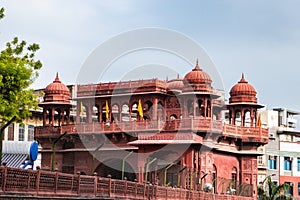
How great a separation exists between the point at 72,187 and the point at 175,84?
25332 mm

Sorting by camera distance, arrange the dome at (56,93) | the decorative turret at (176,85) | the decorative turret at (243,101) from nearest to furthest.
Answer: the decorative turret at (176,85)
the decorative turret at (243,101)
the dome at (56,93)

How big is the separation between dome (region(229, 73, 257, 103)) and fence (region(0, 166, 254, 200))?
16392 mm

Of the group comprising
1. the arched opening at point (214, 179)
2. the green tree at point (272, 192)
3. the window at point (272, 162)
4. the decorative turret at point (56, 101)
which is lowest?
the green tree at point (272, 192)

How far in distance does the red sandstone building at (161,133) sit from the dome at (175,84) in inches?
2.8

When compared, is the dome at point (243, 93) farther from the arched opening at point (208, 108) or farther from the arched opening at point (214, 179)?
the arched opening at point (214, 179)

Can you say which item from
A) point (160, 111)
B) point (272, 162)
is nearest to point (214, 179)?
point (160, 111)

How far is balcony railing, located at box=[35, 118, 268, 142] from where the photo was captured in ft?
148

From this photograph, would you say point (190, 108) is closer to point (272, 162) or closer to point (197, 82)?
point (197, 82)

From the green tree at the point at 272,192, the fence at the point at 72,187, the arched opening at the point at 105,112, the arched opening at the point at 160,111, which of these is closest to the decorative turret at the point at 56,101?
the arched opening at the point at 105,112

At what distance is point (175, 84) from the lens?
49.2 metres

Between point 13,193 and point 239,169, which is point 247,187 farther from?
point 13,193

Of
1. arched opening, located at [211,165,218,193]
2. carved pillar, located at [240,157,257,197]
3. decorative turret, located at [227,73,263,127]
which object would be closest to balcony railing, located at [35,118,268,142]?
decorative turret, located at [227,73,263,127]

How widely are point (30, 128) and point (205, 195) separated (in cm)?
2771

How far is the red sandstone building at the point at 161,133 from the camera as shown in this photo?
4484cm
